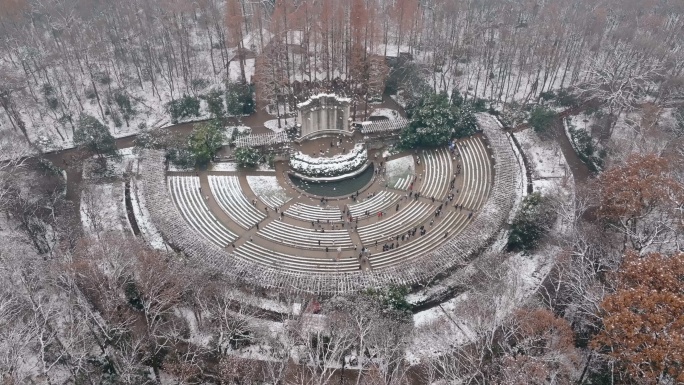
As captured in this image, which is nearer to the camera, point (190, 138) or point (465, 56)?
point (190, 138)

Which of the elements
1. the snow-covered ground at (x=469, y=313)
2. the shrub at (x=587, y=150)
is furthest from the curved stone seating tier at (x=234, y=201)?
the shrub at (x=587, y=150)

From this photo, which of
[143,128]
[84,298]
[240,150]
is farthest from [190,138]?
[84,298]

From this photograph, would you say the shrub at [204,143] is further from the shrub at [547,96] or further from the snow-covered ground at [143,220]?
the shrub at [547,96]

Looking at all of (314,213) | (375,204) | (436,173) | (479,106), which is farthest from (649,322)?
(479,106)

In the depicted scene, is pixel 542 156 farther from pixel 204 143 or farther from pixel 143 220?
pixel 143 220

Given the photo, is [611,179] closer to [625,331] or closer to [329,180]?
[625,331]

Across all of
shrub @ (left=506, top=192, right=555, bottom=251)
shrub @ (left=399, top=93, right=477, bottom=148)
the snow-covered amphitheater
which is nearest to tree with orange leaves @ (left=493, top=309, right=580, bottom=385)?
the snow-covered amphitheater
